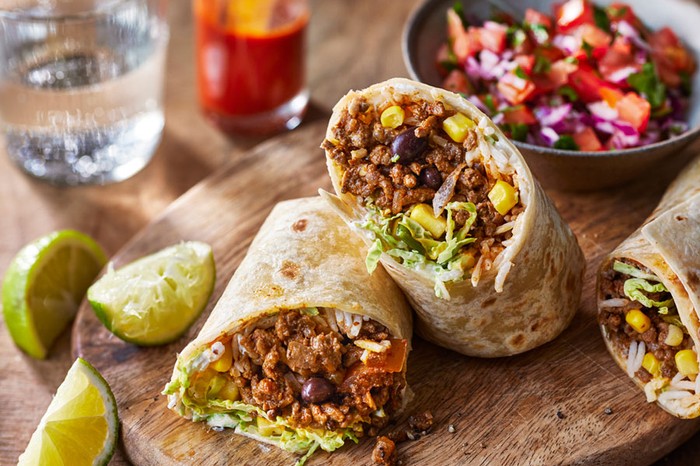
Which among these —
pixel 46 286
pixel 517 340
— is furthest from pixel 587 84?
pixel 46 286

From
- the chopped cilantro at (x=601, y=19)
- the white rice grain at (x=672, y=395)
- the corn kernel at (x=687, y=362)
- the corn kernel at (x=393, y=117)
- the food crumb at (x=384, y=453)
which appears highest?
the corn kernel at (x=393, y=117)

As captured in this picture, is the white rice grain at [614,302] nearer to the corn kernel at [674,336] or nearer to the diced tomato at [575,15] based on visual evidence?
the corn kernel at [674,336]

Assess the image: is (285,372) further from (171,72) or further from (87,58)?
(171,72)

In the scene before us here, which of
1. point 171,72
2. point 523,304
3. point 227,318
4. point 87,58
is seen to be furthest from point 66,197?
point 523,304

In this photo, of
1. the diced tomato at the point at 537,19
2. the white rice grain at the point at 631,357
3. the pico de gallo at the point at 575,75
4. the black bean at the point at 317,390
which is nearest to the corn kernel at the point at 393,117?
the black bean at the point at 317,390

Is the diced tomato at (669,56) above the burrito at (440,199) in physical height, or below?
below

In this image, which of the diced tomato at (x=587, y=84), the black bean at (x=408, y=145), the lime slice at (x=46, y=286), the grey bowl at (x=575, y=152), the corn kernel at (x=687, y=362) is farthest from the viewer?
the diced tomato at (x=587, y=84)
